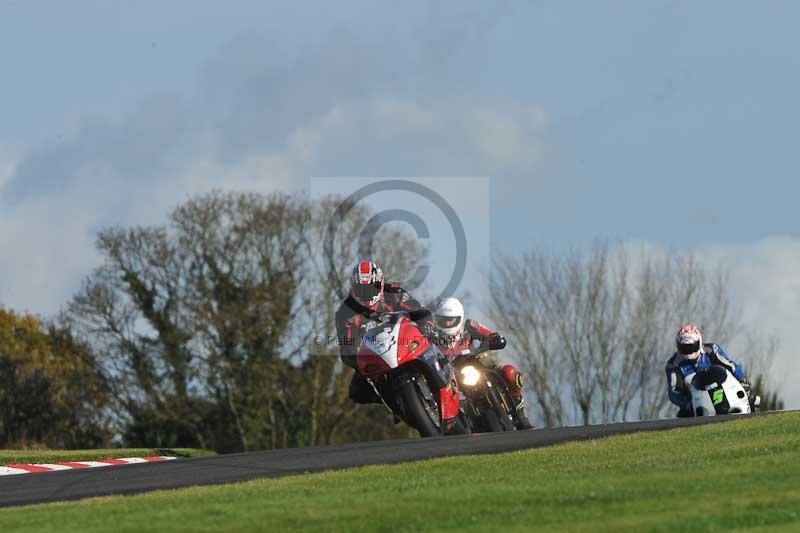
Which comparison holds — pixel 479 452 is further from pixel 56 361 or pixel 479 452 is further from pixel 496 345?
pixel 56 361

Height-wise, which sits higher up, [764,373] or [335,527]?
[764,373]

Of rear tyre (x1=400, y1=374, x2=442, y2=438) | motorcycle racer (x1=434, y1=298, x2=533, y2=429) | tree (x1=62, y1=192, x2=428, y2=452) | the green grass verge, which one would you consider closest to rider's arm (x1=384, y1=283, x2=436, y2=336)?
rear tyre (x1=400, y1=374, x2=442, y2=438)

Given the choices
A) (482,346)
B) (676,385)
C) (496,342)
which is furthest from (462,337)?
(676,385)

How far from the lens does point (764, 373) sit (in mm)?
48969

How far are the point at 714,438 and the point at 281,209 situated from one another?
38.3 metres

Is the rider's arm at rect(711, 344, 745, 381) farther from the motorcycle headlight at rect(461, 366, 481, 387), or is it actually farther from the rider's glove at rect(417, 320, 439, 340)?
the rider's glove at rect(417, 320, 439, 340)

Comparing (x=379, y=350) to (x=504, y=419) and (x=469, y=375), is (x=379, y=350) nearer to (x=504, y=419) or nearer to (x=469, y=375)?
(x=469, y=375)

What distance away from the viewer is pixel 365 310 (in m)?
16.9

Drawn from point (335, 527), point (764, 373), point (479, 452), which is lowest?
point (335, 527)

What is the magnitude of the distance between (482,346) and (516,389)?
2.82ft

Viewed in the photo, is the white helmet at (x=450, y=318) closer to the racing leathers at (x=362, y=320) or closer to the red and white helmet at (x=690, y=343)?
the racing leathers at (x=362, y=320)

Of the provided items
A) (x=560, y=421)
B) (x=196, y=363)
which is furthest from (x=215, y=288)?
(x=560, y=421)

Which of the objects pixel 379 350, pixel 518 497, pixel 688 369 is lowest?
pixel 518 497

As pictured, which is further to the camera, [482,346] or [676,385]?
[676,385]
